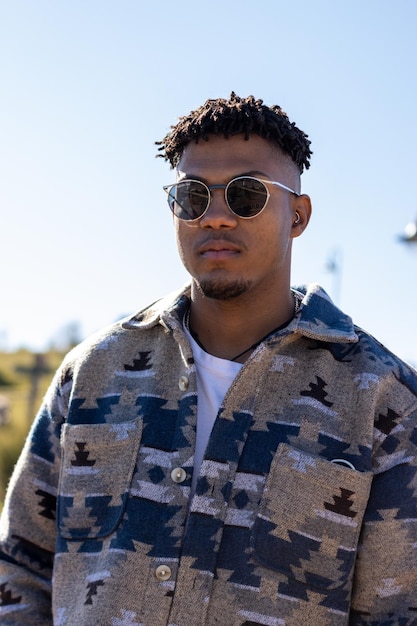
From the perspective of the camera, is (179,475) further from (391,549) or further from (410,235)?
(410,235)

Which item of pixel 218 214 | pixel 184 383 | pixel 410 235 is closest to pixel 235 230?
pixel 218 214

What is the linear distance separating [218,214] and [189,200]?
0.47 ft

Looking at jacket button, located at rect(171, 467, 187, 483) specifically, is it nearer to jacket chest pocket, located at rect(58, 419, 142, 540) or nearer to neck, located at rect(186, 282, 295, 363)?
jacket chest pocket, located at rect(58, 419, 142, 540)

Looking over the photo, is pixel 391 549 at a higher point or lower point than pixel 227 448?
lower

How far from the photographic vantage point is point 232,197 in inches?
138

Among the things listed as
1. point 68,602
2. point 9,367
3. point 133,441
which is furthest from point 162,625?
point 9,367

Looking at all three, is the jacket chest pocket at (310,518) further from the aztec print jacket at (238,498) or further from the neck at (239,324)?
the neck at (239,324)

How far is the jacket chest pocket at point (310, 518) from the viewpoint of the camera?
3.24 metres

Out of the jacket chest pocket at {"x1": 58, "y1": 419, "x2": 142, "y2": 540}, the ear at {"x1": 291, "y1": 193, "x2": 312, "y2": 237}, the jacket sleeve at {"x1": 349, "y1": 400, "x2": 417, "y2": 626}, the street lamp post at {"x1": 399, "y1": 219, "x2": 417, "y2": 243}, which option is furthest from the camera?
the street lamp post at {"x1": 399, "y1": 219, "x2": 417, "y2": 243}

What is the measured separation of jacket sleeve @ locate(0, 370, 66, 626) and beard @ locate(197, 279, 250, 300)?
73 centimetres

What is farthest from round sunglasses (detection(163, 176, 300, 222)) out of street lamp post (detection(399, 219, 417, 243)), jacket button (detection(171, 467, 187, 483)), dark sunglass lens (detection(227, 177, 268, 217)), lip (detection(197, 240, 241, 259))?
street lamp post (detection(399, 219, 417, 243))

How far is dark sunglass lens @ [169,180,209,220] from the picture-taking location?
140 inches

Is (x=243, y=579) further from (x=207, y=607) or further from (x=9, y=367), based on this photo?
(x=9, y=367)

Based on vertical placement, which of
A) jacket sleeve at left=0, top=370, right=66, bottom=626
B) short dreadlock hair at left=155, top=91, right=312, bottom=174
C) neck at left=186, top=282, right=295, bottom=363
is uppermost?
short dreadlock hair at left=155, top=91, right=312, bottom=174
